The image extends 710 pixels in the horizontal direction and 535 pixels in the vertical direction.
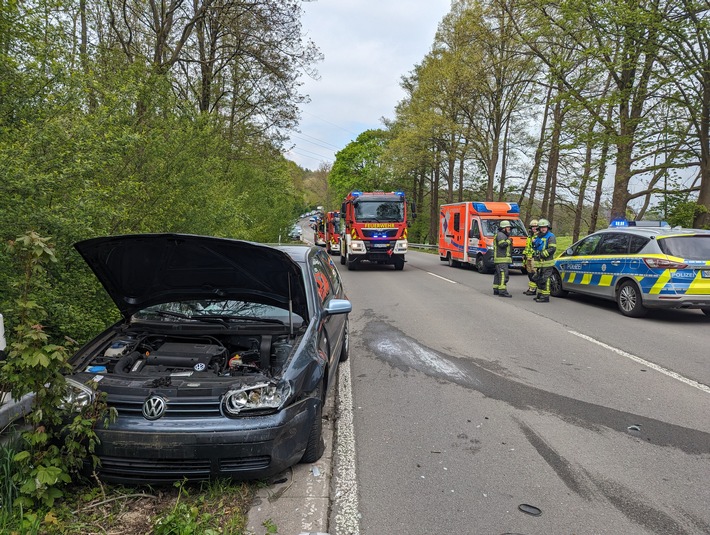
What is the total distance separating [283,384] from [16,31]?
429cm

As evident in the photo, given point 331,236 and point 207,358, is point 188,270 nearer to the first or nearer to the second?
point 207,358

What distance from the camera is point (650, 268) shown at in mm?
8688

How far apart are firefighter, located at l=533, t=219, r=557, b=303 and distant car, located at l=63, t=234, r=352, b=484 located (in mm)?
7778

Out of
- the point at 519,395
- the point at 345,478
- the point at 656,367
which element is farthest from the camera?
the point at 656,367

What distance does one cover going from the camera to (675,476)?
329 centimetres

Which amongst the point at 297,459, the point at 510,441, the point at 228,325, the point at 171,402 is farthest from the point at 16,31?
the point at 510,441

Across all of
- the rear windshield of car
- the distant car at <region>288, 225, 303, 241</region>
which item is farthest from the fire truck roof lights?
the distant car at <region>288, 225, 303, 241</region>

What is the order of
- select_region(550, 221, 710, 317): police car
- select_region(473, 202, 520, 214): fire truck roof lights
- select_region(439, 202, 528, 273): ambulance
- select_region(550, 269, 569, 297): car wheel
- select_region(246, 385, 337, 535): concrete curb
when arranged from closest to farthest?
select_region(246, 385, 337, 535): concrete curb, select_region(550, 221, 710, 317): police car, select_region(550, 269, 569, 297): car wheel, select_region(439, 202, 528, 273): ambulance, select_region(473, 202, 520, 214): fire truck roof lights

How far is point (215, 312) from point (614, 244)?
8.87 metres

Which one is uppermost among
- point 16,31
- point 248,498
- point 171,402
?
point 16,31

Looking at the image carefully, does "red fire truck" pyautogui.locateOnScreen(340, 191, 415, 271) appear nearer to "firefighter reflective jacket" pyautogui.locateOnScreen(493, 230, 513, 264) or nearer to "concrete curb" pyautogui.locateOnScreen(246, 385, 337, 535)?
"firefighter reflective jacket" pyautogui.locateOnScreen(493, 230, 513, 264)

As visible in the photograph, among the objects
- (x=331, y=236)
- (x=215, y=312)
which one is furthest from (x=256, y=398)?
(x=331, y=236)

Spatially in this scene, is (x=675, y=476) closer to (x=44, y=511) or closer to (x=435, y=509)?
(x=435, y=509)

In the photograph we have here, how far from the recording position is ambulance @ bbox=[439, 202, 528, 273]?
58.4 feet
